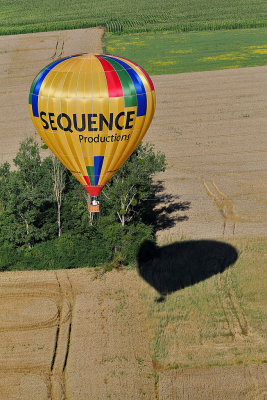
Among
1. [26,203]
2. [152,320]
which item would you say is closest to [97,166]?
[26,203]

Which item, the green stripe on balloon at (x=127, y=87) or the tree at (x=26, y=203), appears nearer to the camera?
the green stripe on balloon at (x=127, y=87)

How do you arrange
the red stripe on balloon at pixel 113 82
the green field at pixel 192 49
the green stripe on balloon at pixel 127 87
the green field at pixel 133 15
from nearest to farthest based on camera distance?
the red stripe on balloon at pixel 113 82 < the green stripe on balloon at pixel 127 87 < the green field at pixel 192 49 < the green field at pixel 133 15

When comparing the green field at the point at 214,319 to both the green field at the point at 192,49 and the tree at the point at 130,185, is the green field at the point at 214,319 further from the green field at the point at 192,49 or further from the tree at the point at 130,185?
the green field at the point at 192,49

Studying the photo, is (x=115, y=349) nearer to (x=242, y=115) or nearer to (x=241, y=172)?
(x=241, y=172)

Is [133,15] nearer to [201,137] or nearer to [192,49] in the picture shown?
[192,49]

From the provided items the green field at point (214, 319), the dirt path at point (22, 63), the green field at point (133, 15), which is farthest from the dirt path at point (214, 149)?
the green field at point (133, 15)

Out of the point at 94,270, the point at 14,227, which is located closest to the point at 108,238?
the point at 94,270

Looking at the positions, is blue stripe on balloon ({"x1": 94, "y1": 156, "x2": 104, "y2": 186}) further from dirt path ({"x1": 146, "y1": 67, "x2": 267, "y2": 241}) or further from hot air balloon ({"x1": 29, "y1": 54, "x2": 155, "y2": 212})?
dirt path ({"x1": 146, "y1": 67, "x2": 267, "y2": 241})
